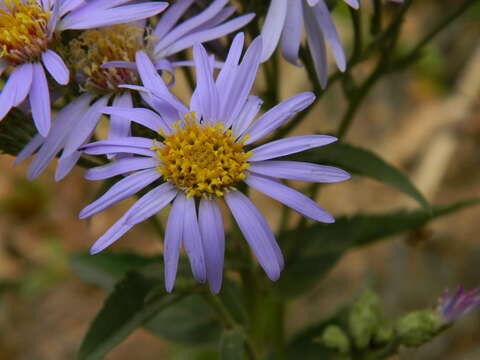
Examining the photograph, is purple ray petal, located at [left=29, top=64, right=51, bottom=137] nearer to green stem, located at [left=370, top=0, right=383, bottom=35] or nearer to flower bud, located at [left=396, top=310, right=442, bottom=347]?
green stem, located at [left=370, top=0, right=383, bottom=35]

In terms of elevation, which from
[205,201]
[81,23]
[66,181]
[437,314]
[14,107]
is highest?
[81,23]

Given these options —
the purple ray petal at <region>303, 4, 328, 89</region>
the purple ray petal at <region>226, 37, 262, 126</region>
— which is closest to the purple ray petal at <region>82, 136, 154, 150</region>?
the purple ray petal at <region>226, 37, 262, 126</region>

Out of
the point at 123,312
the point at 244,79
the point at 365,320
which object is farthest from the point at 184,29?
the point at 365,320

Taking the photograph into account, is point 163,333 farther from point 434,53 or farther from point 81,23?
point 434,53

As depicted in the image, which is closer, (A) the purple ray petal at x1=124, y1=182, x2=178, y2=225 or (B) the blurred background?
(A) the purple ray petal at x1=124, y1=182, x2=178, y2=225

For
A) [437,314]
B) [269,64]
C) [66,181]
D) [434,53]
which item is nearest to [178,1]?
[269,64]

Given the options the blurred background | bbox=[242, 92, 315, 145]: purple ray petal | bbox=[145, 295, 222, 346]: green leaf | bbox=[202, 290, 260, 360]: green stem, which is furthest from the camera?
the blurred background
